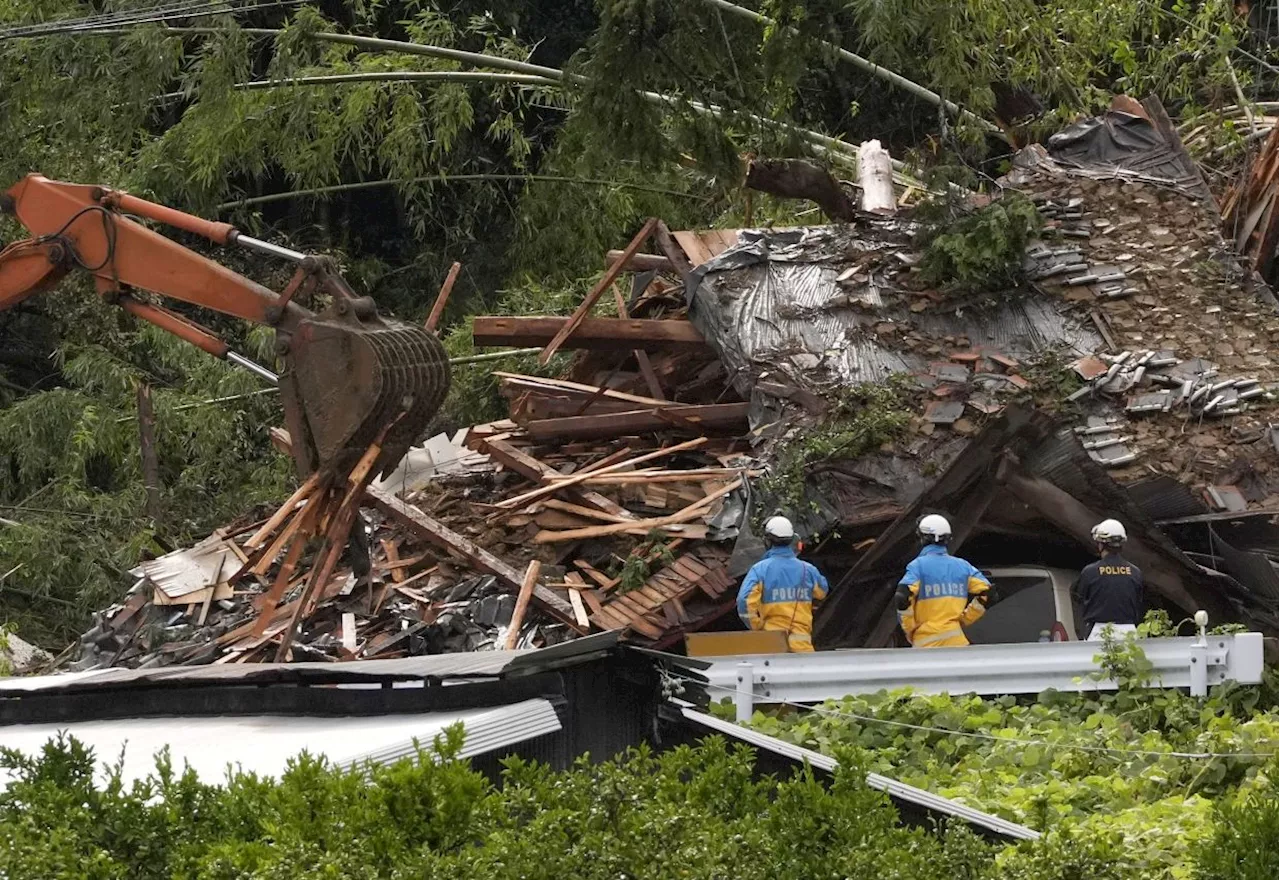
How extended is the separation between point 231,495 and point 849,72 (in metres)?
8.16

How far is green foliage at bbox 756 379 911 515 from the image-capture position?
35.9 feet

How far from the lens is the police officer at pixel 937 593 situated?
9.30 metres

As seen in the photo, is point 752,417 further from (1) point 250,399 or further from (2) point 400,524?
(1) point 250,399

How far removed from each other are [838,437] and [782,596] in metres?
1.76

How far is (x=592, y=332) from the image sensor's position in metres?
13.2

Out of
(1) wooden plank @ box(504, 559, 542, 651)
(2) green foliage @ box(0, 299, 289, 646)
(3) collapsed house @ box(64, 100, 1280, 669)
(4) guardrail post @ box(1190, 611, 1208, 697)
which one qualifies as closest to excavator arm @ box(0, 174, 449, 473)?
(3) collapsed house @ box(64, 100, 1280, 669)

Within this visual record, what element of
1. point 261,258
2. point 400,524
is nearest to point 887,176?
point 400,524

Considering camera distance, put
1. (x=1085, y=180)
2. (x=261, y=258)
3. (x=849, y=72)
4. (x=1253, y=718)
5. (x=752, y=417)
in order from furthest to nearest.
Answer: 1. (x=261, y=258)
2. (x=849, y=72)
3. (x=1085, y=180)
4. (x=752, y=417)
5. (x=1253, y=718)

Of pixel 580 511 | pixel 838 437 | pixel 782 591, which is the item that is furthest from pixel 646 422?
pixel 782 591

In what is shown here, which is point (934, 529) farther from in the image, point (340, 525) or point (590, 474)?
point (590, 474)

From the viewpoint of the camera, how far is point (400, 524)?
487 inches

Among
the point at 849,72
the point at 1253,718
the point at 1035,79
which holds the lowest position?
the point at 1253,718

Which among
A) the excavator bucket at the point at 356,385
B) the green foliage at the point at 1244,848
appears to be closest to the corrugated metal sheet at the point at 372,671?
the excavator bucket at the point at 356,385

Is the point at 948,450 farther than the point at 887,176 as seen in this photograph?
No
